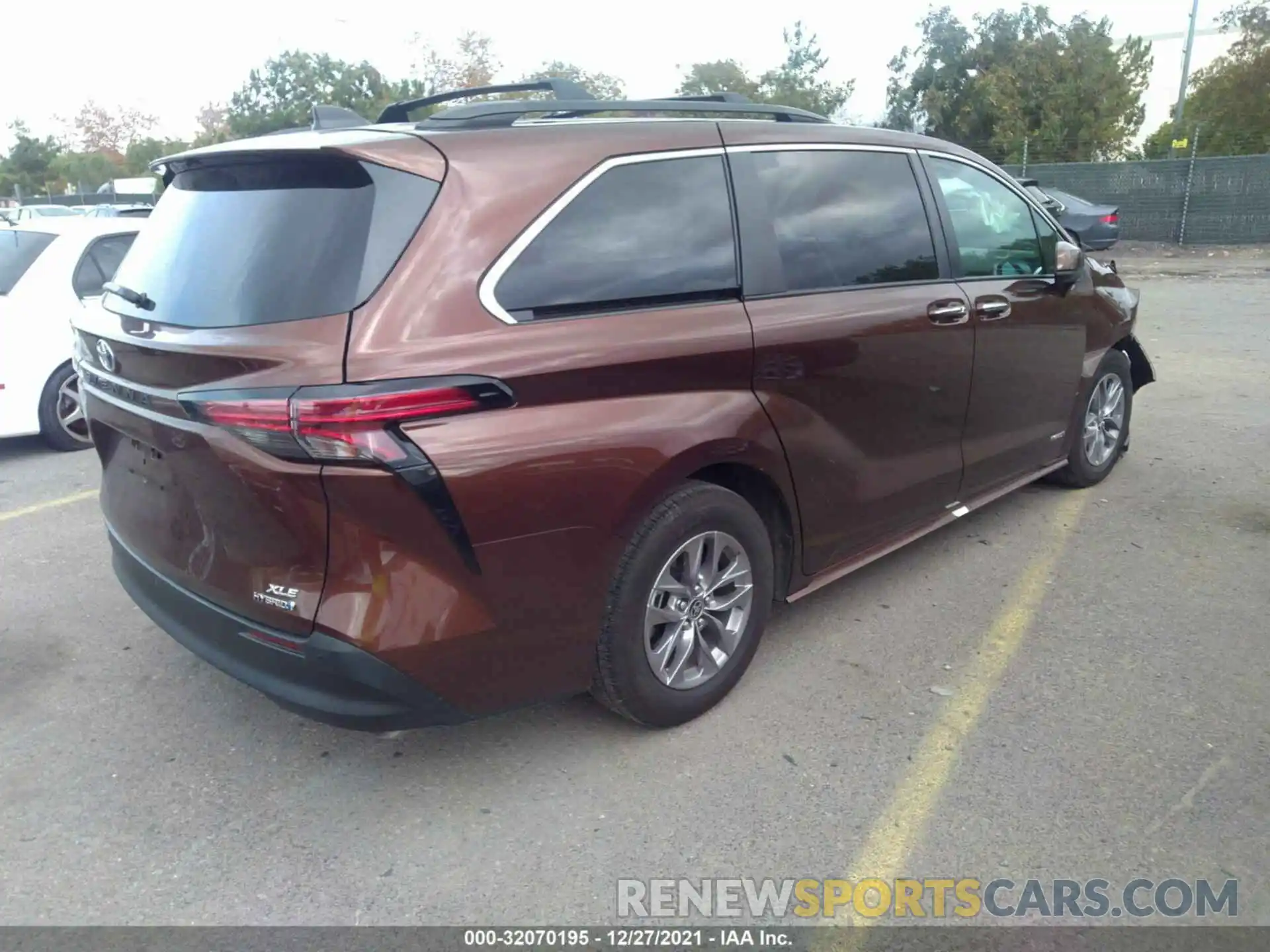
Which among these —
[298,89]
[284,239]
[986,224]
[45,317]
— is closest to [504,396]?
[284,239]

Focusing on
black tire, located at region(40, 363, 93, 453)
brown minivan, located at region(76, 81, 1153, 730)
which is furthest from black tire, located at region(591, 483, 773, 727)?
black tire, located at region(40, 363, 93, 453)

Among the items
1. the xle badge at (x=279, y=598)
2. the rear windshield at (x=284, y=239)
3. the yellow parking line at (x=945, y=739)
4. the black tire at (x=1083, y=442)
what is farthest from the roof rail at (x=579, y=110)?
the black tire at (x=1083, y=442)

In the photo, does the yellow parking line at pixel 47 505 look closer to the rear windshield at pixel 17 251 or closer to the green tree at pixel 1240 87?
the rear windshield at pixel 17 251

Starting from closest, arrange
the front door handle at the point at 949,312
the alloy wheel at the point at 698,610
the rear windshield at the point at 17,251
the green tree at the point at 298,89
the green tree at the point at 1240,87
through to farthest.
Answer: the alloy wheel at the point at 698,610 → the front door handle at the point at 949,312 → the rear windshield at the point at 17,251 → the green tree at the point at 1240,87 → the green tree at the point at 298,89

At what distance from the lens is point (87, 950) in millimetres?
2410

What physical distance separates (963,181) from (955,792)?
106 inches

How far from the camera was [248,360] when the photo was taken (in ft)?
8.36

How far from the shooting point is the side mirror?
4.86 meters

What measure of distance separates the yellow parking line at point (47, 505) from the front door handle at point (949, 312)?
4.78 metres

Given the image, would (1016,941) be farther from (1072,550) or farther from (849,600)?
(1072,550)

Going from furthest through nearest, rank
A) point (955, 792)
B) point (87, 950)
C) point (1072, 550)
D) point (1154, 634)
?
1. point (1072, 550)
2. point (1154, 634)
3. point (955, 792)
4. point (87, 950)

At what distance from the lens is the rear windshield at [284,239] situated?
260 cm

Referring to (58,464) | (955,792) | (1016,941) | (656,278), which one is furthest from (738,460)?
(58,464)

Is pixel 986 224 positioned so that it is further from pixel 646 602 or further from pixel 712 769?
pixel 712 769
